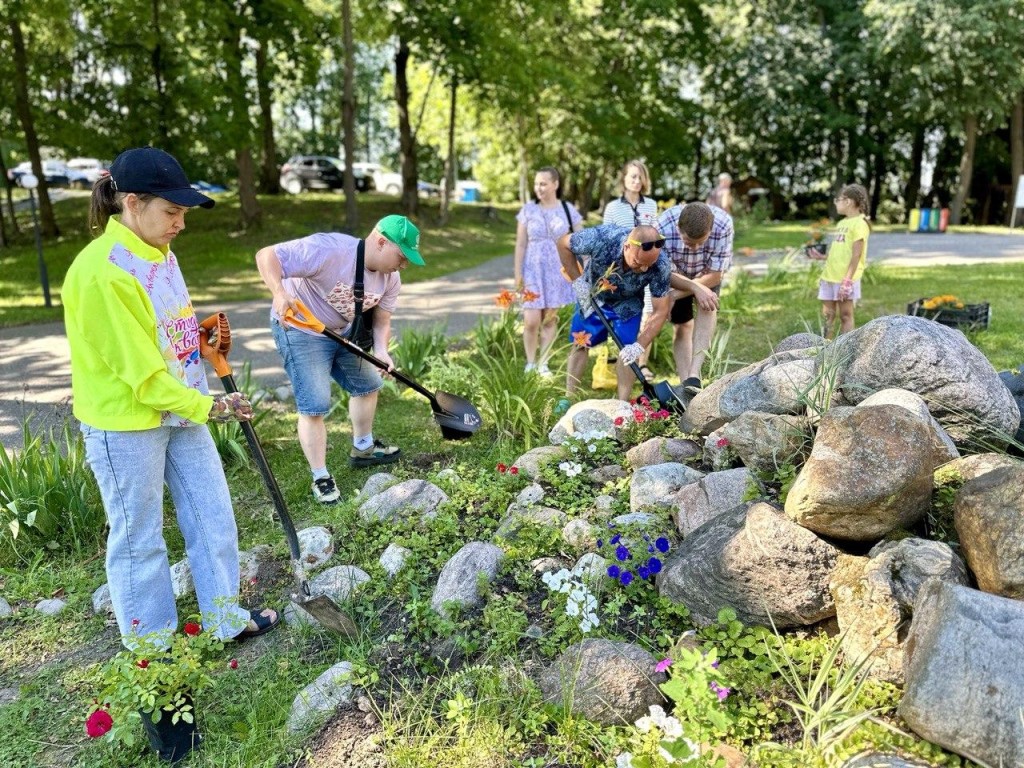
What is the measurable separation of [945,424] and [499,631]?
72.8 inches

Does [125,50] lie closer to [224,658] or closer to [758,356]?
[758,356]

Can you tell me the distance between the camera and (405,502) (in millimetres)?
3506

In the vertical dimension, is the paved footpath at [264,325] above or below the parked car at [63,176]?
below

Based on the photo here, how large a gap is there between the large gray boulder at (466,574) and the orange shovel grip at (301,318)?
1.21 m

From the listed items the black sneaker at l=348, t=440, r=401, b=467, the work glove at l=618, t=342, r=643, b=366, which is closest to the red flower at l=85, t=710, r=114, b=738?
the black sneaker at l=348, t=440, r=401, b=467

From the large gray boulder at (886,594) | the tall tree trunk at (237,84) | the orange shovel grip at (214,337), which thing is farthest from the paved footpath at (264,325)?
the tall tree trunk at (237,84)

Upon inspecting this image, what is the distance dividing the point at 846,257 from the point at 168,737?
17.6ft

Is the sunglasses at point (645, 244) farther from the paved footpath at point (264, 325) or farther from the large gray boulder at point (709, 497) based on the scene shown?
the paved footpath at point (264, 325)

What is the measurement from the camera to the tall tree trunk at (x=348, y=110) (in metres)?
12.2

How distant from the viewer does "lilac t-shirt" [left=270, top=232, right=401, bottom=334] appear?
3395mm

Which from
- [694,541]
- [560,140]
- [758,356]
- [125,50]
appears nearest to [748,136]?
[560,140]

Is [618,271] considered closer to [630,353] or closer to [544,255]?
[630,353]

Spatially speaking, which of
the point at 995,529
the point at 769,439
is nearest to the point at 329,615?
the point at 769,439

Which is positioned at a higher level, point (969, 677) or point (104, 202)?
point (104, 202)
